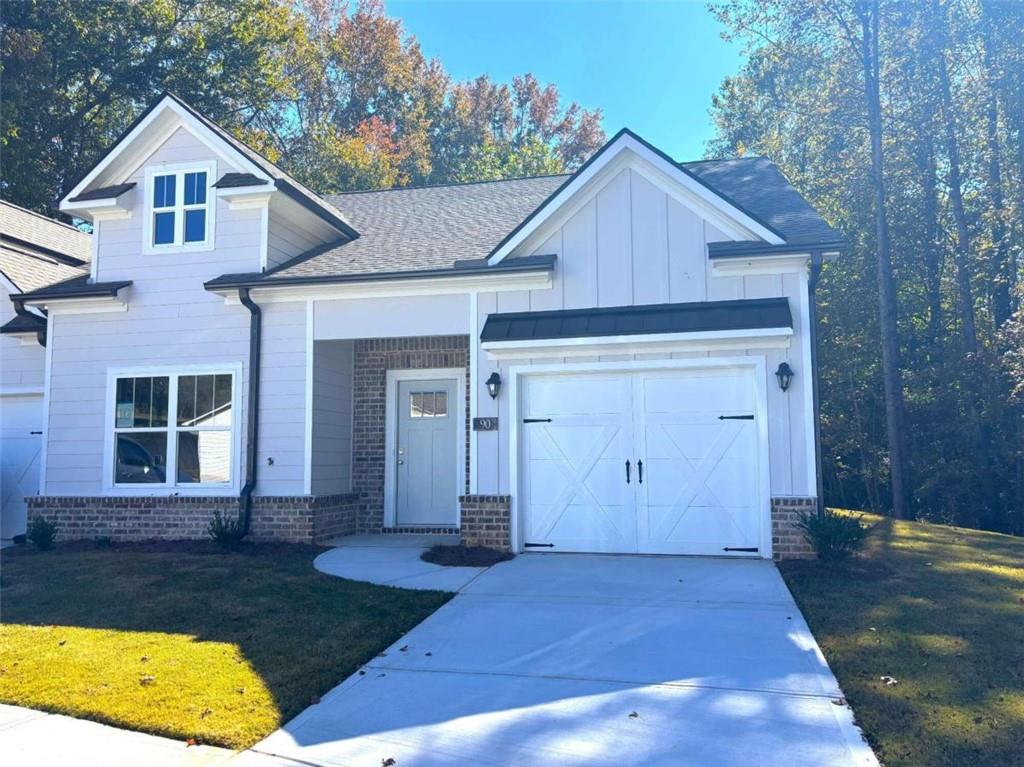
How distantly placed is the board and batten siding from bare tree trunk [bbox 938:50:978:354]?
37.7ft

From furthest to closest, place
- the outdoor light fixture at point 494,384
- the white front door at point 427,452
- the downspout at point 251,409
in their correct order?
the white front door at point 427,452
the downspout at point 251,409
the outdoor light fixture at point 494,384

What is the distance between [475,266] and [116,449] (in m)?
6.22

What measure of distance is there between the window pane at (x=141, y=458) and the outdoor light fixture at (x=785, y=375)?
8716 millimetres

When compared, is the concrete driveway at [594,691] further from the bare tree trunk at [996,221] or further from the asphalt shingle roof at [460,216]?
the bare tree trunk at [996,221]

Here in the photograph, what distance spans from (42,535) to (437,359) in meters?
6.23

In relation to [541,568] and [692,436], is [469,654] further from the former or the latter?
[692,436]

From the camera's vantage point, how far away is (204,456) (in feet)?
37.9

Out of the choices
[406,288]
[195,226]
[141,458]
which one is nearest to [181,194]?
[195,226]

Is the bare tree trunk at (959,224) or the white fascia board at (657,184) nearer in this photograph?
the white fascia board at (657,184)

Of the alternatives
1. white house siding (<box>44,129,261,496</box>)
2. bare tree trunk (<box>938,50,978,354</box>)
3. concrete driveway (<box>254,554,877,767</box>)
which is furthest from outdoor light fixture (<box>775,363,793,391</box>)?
bare tree trunk (<box>938,50,978,354</box>)

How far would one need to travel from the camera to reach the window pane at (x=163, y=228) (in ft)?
39.9

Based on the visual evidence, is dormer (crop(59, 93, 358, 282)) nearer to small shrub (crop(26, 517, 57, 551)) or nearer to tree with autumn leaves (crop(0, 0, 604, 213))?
small shrub (crop(26, 517, 57, 551))

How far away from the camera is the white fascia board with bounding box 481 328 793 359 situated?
9422mm

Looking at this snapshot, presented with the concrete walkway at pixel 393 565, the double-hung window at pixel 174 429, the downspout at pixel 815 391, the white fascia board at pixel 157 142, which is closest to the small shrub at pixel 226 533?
the double-hung window at pixel 174 429
